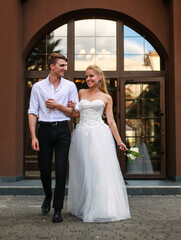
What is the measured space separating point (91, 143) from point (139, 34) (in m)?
4.85

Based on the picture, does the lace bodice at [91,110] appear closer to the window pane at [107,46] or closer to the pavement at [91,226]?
the pavement at [91,226]

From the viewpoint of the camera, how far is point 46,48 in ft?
29.9

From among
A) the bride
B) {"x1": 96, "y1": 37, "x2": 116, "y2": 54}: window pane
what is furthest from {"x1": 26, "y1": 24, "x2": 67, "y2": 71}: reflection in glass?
the bride

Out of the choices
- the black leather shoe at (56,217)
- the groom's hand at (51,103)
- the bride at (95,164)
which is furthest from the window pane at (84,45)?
the black leather shoe at (56,217)

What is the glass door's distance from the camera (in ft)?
28.9

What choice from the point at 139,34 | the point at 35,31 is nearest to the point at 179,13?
the point at 139,34

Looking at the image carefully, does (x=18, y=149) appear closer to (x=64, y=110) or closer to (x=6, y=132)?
(x=6, y=132)

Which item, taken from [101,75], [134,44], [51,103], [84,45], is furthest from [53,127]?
[134,44]

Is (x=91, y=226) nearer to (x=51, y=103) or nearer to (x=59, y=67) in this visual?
(x=51, y=103)

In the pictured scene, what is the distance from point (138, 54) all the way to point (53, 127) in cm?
490

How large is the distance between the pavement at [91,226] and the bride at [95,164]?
0.60 ft

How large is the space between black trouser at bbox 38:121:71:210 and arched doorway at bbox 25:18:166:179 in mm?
4131

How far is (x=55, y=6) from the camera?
8789 mm

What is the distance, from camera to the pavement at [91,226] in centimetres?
394
